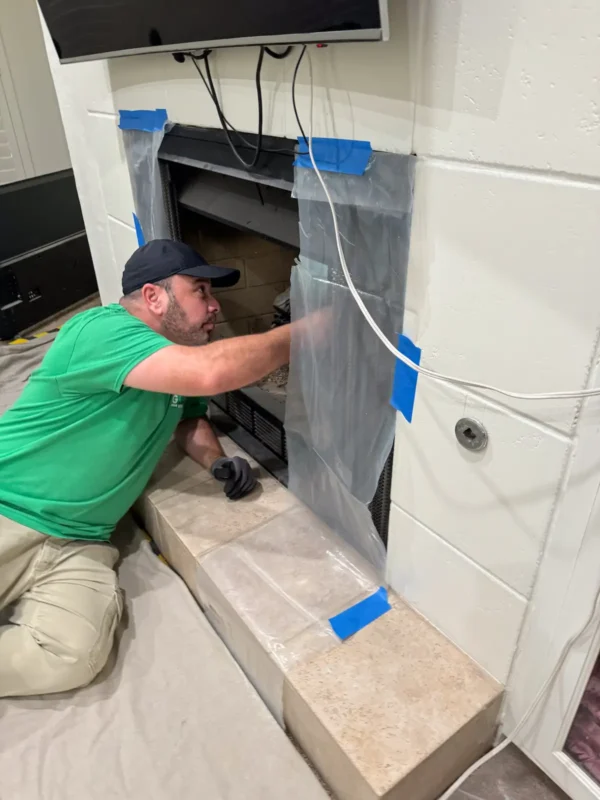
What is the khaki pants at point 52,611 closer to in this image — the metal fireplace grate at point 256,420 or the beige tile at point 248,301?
the metal fireplace grate at point 256,420

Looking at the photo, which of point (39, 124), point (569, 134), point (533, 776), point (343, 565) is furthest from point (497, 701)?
point (39, 124)

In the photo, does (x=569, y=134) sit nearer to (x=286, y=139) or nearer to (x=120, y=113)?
(x=286, y=139)

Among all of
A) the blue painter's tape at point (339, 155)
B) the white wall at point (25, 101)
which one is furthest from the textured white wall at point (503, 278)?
the white wall at point (25, 101)

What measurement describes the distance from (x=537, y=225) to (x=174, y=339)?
879 mm

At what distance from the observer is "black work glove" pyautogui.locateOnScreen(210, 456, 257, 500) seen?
1.49 m

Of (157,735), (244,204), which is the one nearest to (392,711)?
(157,735)

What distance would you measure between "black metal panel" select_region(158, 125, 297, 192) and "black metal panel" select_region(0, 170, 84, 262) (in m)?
1.53

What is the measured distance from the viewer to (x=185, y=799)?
3.50 ft

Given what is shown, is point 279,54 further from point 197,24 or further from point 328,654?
point 328,654

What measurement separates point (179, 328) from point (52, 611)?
69 cm

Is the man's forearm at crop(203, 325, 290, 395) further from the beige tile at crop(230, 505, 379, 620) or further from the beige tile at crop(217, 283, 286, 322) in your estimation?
the beige tile at crop(217, 283, 286, 322)

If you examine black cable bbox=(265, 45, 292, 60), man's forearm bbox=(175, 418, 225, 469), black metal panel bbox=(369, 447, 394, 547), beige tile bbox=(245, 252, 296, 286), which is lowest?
man's forearm bbox=(175, 418, 225, 469)

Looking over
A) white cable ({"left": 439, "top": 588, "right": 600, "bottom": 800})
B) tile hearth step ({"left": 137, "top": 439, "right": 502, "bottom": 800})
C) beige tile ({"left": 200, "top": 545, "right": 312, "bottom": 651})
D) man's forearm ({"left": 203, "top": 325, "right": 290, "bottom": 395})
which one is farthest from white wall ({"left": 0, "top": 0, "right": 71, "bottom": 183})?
white cable ({"left": 439, "top": 588, "right": 600, "bottom": 800})

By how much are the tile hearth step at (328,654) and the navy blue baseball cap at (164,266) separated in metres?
0.58
